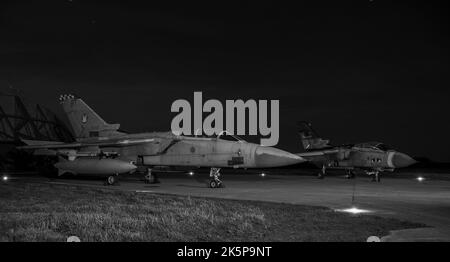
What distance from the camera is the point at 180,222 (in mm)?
9656

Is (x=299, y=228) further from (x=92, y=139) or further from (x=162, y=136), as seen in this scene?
(x=92, y=139)

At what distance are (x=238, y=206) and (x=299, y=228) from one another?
3.43m

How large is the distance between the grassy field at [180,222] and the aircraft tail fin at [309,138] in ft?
91.7

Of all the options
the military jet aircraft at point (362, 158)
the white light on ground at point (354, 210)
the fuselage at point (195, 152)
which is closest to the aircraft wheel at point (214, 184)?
the fuselage at point (195, 152)

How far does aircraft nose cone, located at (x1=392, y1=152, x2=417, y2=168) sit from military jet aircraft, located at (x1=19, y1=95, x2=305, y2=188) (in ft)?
39.3

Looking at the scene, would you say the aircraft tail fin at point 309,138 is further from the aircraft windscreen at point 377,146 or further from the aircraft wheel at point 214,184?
the aircraft wheel at point 214,184

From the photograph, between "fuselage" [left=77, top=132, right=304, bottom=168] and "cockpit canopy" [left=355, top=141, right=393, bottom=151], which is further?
"cockpit canopy" [left=355, top=141, right=393, bottom=151]

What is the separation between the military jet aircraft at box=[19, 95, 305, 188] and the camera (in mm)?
20922

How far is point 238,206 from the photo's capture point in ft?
41.7

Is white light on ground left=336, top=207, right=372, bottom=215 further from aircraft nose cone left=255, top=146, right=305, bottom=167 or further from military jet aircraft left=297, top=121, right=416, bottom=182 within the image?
military jet aircraft left=297, top=121, right=416, bottom=182

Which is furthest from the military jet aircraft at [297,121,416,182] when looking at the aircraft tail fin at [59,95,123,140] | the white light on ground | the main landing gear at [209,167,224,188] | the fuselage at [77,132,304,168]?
the white light on ground

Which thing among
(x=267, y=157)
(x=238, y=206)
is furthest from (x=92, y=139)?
(x=238, y=206)

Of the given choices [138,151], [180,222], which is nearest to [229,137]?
[138,151]
